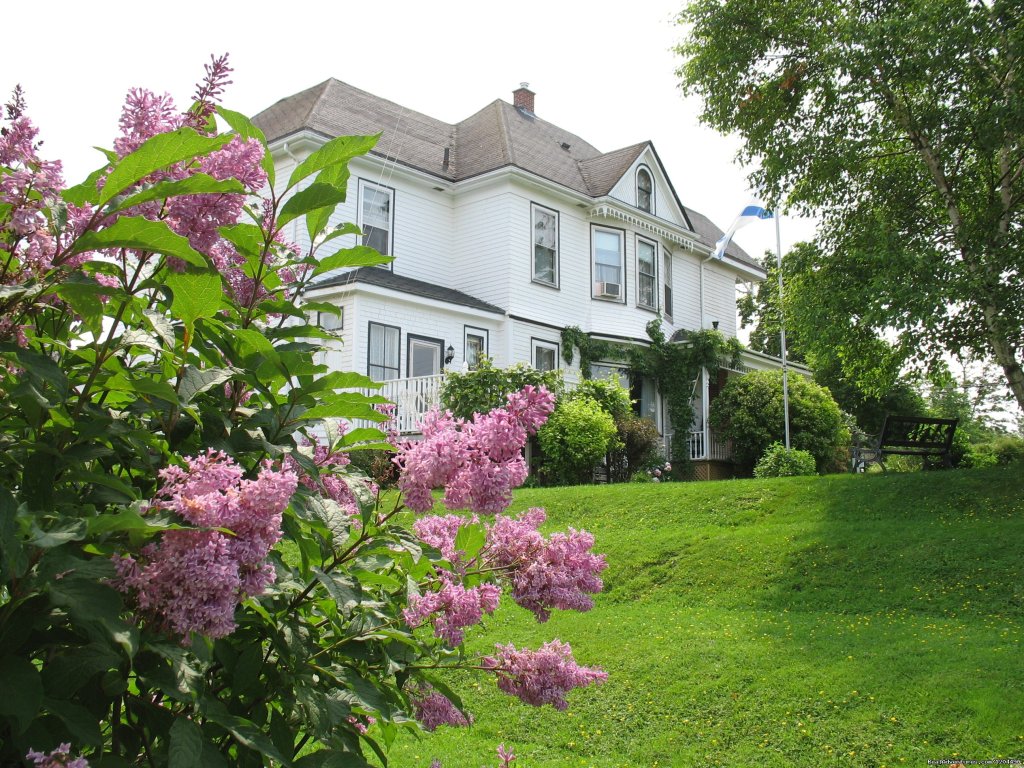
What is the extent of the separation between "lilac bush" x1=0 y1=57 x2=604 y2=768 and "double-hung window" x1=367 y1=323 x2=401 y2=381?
16.7 m

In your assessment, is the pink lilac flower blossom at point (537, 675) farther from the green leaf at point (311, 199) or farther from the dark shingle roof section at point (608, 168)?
the dark shingle roof section at point (608, 168)

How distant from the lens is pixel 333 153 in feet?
6.69

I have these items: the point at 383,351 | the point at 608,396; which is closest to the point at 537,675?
→ the point at 383,351

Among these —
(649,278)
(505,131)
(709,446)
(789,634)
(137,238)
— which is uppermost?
(505,131)

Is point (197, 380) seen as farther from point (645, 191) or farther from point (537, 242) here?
point (645, 191)

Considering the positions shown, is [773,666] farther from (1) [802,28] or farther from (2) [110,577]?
(1) [802,28]

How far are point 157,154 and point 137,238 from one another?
16 centimetres

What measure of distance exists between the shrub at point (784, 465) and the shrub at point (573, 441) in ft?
12.1

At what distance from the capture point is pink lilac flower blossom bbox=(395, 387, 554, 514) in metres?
2.36

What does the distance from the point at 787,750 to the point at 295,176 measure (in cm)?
566

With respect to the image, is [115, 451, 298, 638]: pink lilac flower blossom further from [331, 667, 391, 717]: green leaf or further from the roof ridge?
the roof ridge

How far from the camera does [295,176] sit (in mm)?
2068

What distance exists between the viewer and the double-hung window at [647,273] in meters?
25.2

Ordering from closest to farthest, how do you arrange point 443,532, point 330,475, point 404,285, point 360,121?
point 330,475, point 443,532, point 404,285, point 360,121
